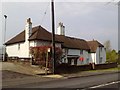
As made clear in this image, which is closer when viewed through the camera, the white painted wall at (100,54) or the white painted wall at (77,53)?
the white painted wall at (77,53)

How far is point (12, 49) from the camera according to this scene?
53.1 m

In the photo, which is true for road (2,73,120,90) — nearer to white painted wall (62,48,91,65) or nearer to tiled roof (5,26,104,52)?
tiled roof (5,26,104,52)

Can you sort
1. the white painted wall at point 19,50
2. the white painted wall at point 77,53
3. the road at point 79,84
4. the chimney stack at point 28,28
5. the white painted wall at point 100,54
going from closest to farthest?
the road at point 79,84 → the chimney stack at point 28,28 → the white painted wall at point 19,50 → the white painted wall at point 77,53 → the white painted wall at point 100,54

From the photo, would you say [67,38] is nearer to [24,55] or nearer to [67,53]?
[67,53]

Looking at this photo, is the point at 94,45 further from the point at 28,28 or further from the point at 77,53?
the point at 28,28

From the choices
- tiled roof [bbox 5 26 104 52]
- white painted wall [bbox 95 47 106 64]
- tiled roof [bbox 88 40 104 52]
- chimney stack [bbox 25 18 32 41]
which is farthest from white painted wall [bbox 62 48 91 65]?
chimney stack [bbox 25 18 32 41]

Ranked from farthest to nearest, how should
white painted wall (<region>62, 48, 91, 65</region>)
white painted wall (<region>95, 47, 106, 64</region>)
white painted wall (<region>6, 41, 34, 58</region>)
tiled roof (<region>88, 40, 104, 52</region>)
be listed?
white painted wall (<region>95, 47, 106, 64</region>)
tiled roof (<region>88, 40, 104, 52</region>)
white painted wall (<region>62, 48, 91, 65</region>)
white painted wall (<region>6, 41, 34, 58</region>)

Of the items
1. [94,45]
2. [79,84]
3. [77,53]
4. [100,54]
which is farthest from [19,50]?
[79,84]

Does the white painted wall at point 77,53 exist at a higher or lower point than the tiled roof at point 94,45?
lower

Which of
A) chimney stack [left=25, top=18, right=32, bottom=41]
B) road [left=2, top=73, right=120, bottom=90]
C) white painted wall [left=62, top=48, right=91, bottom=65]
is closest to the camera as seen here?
road [left=2, top=73, right=120, bottom=90]

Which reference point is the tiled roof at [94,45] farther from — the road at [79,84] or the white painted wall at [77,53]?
the road at [79,84]

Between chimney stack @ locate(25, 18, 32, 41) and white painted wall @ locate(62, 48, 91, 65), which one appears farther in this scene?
white painted wall @ locate(62, 48, 91, 65)

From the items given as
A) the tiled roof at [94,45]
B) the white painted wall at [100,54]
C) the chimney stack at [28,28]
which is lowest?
the white painted wall at [100,54]

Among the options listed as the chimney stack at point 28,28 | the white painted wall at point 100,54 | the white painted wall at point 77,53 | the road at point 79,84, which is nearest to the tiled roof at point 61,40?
the chimney stack at point 28,28
